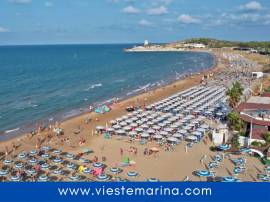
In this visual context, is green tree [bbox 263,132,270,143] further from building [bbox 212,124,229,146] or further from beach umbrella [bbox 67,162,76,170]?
beach umbrella [bbox 67,162,76,170]

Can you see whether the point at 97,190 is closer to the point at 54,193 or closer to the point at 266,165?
the point at 54,193

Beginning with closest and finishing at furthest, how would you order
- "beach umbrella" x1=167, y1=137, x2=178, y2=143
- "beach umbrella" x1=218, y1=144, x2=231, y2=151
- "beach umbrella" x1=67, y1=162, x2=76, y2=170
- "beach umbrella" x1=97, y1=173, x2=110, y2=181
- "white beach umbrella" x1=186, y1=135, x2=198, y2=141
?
"beach umbrella" x1=97, y1=173, x2=110, y2=181 → "beach umbrella" x1=67, y1=162, x2=76, y2=170 → "beach umbrella" x1=218, y1=144, x2=231, y2=151 → "beach umbrella" x1=167, y1=137, x2=178, y2=143 → "white beach umbrella" x1=186, y1=135, x2=198, y2=141

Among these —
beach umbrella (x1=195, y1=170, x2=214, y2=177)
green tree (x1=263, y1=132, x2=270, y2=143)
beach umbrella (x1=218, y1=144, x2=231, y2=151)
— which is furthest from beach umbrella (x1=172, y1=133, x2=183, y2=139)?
beach umbrella (x1=195, y1=170, x2=214, y2=177)

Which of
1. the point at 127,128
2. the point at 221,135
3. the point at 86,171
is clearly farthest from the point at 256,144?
the point at 86,171

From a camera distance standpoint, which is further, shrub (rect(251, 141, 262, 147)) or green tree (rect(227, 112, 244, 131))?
green tree (rect(227, 112, 244, 131))

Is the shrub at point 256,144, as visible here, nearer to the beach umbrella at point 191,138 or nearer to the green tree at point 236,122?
the green tree at point 236,122

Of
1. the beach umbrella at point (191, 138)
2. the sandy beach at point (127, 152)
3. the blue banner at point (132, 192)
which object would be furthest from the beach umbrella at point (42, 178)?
the blue banner at point (132, 192)

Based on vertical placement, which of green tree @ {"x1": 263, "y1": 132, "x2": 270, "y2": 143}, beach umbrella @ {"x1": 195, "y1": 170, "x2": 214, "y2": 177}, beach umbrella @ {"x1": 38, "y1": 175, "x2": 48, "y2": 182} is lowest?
beach umbrella @ {"x1": 38, "y1": 175, "x2": 48, "y2": 182}
